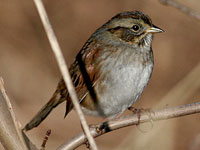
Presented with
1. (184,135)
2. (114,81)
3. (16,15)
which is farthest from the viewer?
(16,15)

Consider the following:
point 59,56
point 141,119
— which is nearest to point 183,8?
point 59,56

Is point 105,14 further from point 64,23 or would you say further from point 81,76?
point 81,76

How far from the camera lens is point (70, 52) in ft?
27.5

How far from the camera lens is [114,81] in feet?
12.4

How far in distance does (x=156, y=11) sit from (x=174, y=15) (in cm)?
37

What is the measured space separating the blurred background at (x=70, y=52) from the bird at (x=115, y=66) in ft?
10.8

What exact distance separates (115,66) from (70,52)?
15.2ft

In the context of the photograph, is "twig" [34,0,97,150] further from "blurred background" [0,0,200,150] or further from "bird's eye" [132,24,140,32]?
"blurred background" [0,0,200,150]

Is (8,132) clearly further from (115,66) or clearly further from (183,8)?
(115,66)

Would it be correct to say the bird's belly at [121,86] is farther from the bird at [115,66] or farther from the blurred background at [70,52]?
the blurred background at [70,52]

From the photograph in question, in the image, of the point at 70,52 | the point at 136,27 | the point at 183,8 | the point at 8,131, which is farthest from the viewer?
the point at 70,52

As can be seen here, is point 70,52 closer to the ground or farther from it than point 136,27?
closer to the ground

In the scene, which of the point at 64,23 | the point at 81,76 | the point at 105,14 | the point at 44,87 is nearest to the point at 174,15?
the point at 105,14

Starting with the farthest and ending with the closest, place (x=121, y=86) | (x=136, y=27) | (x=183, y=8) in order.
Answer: (x=136, y=27)
(x=121, y=86)
(x=183, y=8)
